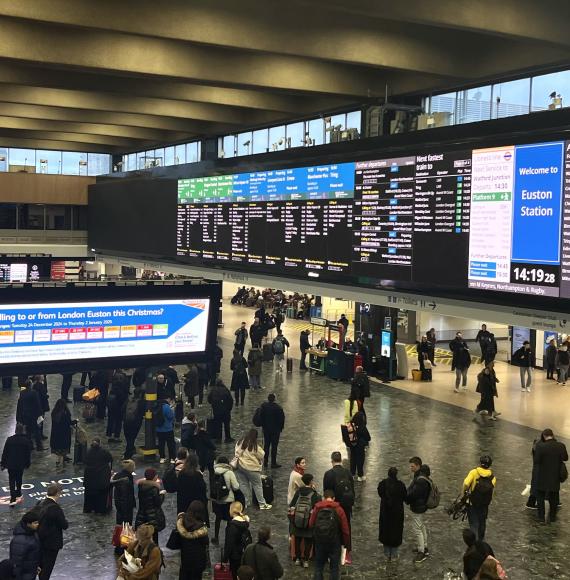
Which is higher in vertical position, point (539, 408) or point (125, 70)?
point (125, 70)

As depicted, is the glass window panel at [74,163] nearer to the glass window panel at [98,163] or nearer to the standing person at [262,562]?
the glass window panel at [98,163]

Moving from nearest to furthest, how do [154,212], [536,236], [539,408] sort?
[536,236]
[539,408]
[154,212]

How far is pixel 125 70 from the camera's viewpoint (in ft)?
43.8

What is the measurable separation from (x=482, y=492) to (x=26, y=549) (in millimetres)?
5166

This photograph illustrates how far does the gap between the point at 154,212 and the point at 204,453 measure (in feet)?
34.4

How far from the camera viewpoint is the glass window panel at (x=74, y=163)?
3250 centimetres

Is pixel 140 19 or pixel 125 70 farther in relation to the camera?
pixel 125 70

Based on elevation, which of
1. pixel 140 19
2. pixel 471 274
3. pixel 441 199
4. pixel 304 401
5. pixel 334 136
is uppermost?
Answer: pixel 140 19

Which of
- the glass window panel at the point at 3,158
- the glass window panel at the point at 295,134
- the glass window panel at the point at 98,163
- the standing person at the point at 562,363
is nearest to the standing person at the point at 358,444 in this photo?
the standing person at the point at 562,363

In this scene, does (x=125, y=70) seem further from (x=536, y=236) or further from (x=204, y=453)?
(x=536, y=236)

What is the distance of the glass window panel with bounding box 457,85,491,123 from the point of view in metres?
14.6

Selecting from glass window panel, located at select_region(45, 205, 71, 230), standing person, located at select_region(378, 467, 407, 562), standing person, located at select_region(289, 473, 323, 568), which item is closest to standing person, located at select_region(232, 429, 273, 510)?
standing person, located at select_region(289, 473, 323, 568)

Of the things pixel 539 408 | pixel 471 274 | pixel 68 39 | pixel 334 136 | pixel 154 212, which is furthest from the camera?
pixel 154 212

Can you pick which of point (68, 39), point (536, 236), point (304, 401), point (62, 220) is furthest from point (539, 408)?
point (62, 220)
